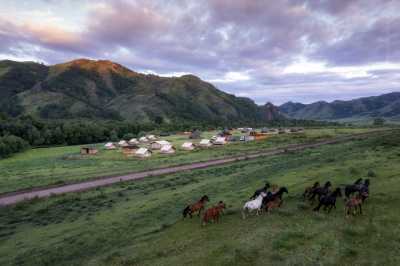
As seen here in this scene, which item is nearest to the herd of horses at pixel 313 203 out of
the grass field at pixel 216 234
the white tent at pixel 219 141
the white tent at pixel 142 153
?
the grass field at pixel 216 234

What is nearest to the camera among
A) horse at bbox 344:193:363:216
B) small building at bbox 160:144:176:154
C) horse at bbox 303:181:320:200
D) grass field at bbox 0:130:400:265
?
grass field at bbox 0:130:400:265

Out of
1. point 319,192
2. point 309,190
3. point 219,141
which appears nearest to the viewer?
point 319,192

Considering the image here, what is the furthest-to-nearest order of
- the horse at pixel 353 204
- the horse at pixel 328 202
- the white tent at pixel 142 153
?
the white tent at pixel 142 153, the horse at pixel 328 202, the horse at pixel 353 204

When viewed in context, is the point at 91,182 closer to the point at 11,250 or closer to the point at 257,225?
the point at 11,250

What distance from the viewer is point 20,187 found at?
38531mm

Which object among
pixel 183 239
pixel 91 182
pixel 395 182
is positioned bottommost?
pixel 91 182

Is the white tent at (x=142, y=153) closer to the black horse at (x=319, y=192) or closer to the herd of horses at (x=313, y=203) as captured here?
the herd of horses at (x=313, y=203)

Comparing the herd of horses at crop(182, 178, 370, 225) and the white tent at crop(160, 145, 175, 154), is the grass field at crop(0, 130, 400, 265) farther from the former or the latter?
the white tent at crop(160, 145, 175, 154)

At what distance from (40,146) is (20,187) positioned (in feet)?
243

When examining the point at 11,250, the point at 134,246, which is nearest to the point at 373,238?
the point at 134,246

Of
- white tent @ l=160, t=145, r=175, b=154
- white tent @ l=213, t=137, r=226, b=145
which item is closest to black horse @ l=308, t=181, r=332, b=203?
white tent @ l=160, t=145, r=175, b=154

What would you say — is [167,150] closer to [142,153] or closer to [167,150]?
[167,150]

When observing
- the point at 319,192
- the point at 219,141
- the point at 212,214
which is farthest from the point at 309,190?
the point at 219,141

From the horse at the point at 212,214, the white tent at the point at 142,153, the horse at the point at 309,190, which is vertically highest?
the horse at the point at 309,190
